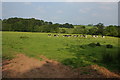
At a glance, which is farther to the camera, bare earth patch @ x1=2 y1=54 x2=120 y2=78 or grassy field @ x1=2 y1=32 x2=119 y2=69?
grassy field @ x1=2 y1=32 x2=119 y2=69

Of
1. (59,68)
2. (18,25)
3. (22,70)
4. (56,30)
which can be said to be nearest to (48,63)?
(59,68)

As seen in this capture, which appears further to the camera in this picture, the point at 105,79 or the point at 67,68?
the point at 67,68

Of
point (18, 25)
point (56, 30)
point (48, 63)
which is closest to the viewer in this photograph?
point (48, 63)

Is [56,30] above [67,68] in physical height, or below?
above

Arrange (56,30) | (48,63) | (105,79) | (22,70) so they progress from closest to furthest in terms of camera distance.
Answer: (105,79), (22,70), (48,63), (56,30)

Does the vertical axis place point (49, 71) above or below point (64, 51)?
below

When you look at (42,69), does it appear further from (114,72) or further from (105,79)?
(114,72)

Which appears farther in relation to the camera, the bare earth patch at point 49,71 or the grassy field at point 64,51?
the grassy field at point 64,51

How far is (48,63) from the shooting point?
8500 mm

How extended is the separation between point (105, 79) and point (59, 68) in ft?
8.38

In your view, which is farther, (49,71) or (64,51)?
(64,51)

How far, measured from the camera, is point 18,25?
213 ft

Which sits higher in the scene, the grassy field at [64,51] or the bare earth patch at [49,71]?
the grassy field at [64,51]

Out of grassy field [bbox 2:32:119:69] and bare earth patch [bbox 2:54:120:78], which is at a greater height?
grassy field [bbox 2:32:119:69]
